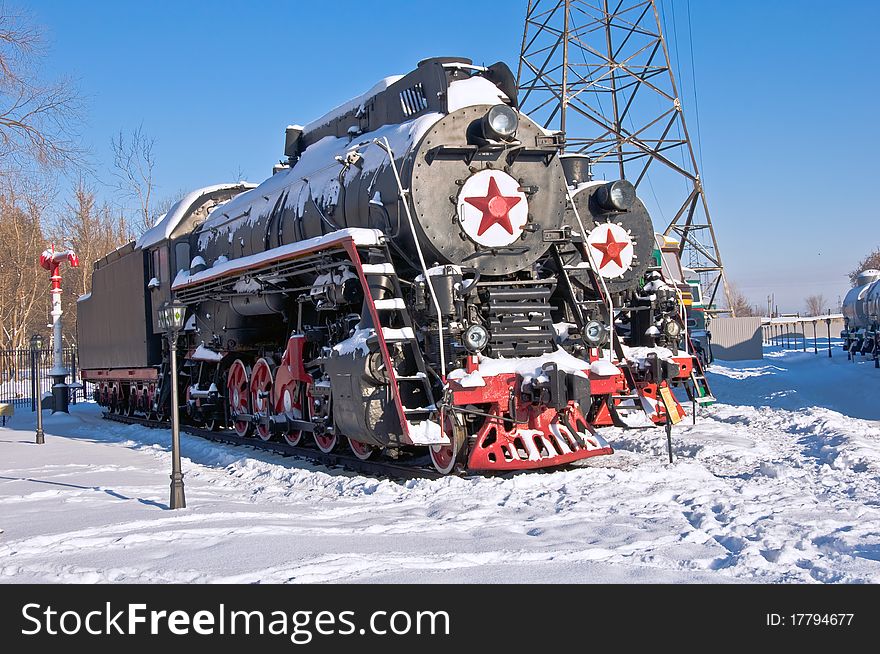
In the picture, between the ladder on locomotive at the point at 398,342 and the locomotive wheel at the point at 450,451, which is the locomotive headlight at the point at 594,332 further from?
the ladder on locomotive at the point at 398,342

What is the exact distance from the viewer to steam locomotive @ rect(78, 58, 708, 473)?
322 inches

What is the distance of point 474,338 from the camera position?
805 centimetres

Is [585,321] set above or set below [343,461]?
above

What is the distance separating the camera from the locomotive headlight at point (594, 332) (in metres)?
9.09

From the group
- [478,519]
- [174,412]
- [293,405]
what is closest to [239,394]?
[293,405]

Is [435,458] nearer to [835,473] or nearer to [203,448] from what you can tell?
[835,473]

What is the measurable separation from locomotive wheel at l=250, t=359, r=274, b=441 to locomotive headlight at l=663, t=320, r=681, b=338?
6.01 m

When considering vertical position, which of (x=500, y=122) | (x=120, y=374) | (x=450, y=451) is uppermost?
(x=500, y=122)

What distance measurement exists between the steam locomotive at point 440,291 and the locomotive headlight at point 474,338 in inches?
0.6

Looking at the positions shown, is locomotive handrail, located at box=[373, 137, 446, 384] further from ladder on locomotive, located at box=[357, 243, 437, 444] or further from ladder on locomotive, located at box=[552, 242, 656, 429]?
ladder on locomotive, located at box=[552, 242, 656, 429]

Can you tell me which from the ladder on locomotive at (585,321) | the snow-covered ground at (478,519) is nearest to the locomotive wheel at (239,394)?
the snow-covered ground at (478,519)

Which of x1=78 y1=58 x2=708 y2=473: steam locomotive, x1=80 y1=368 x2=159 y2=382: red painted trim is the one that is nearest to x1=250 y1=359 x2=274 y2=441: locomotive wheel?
x1=78 y1=58 x2=708 y2=473: steam locomotive

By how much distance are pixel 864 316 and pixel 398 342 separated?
1296 inches

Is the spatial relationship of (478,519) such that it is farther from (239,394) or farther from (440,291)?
(239,394)
